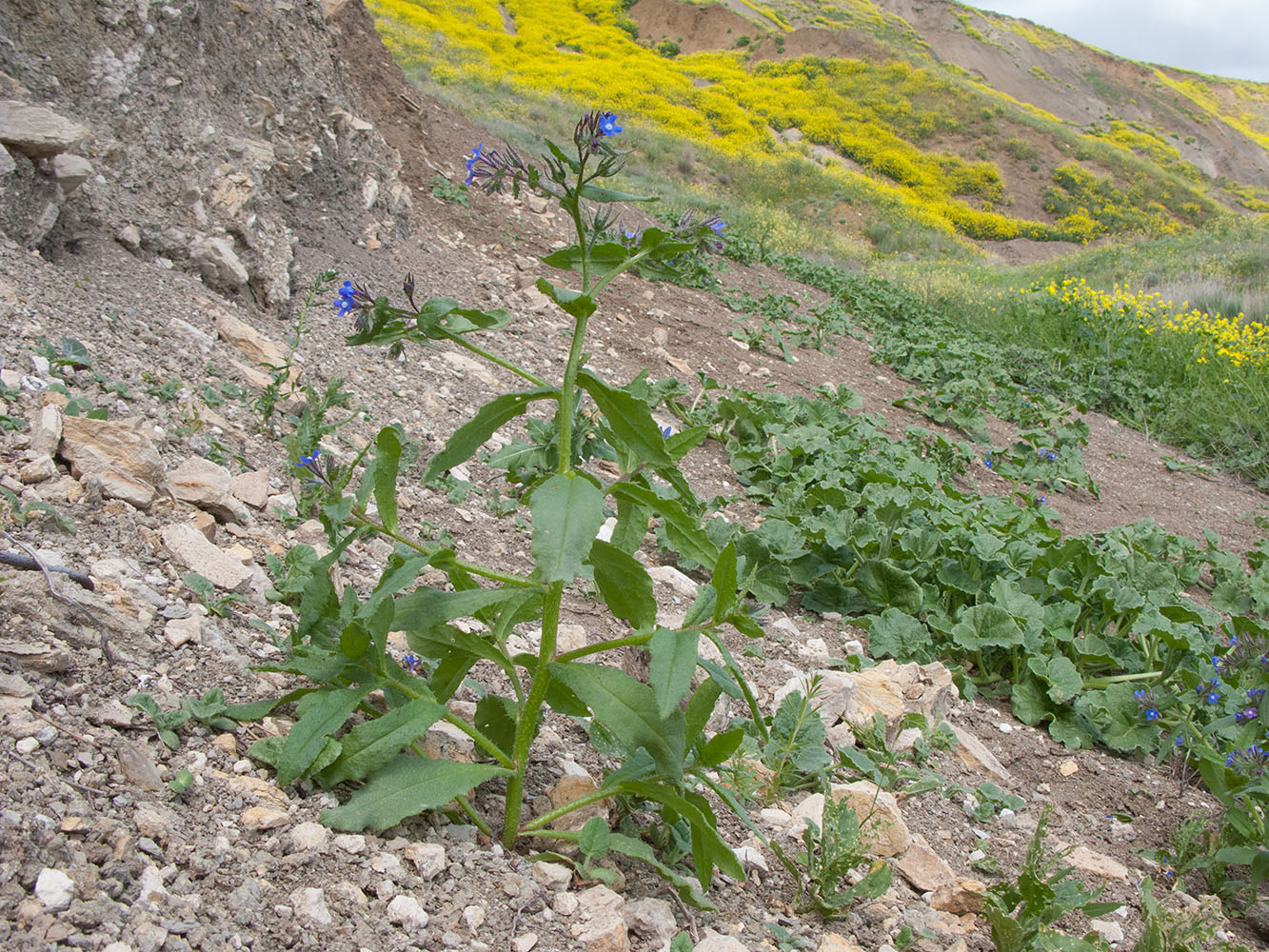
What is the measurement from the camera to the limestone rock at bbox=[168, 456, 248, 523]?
7.13 feet

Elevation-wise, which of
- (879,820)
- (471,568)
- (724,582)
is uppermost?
(724,582)

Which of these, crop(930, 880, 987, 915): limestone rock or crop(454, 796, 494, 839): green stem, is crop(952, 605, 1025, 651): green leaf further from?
crop(454, 796, 494, 839): green stem

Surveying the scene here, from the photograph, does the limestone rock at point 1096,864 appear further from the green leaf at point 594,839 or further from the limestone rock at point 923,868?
the green leaf at point 594,839

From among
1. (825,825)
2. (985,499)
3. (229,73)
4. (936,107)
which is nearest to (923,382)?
(985,499)

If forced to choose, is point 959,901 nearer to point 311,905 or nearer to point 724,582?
point 724,582

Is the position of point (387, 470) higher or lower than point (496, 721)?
higher

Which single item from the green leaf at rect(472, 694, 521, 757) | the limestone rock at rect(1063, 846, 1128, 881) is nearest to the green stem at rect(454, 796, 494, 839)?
the green leaf at rect(472, 694, 521, 757)

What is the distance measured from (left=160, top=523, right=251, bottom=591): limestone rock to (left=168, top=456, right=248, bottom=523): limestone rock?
202 mm

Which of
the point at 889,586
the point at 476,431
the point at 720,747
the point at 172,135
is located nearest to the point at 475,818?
the point at 720,747

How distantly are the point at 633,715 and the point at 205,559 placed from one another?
→ 1.17m

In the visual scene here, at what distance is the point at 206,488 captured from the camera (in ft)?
7.25

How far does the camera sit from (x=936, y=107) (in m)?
37.9

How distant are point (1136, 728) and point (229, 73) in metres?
5.50

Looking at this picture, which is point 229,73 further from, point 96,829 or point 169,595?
point 96,829
